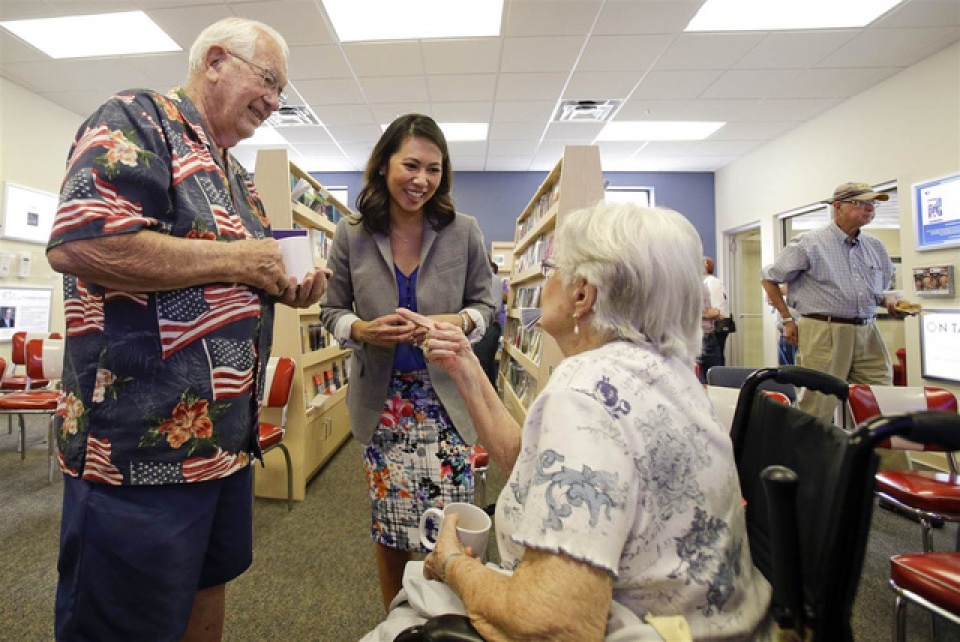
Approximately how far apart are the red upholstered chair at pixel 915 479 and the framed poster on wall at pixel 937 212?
274cm

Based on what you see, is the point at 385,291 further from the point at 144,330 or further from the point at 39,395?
the point at 39,395

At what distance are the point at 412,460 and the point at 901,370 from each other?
4876 millimetres

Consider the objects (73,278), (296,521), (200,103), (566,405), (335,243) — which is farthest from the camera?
(296,521)

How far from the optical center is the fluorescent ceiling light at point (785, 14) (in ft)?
12.1

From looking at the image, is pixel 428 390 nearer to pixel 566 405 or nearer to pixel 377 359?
pixel 377 359

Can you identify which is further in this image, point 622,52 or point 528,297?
point 528,297

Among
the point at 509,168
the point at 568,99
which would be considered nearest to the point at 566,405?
the point at 568,99

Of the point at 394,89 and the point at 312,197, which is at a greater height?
the point at 394,89

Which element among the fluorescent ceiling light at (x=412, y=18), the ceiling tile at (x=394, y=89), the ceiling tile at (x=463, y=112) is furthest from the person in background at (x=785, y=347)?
the ceiling tile at (x=394, y=89)

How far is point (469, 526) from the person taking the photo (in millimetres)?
894

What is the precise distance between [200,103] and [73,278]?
0.46m

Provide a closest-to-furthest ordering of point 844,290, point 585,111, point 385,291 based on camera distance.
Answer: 1. point 385,291
2. point 844,290
3. point 585,111

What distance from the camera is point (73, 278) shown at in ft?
2.84

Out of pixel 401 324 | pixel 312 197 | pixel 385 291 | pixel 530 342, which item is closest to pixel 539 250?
pixel 530 342
